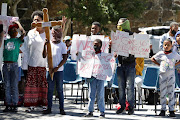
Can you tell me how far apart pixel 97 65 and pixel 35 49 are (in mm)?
1250

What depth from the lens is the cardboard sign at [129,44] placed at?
32.2 feet

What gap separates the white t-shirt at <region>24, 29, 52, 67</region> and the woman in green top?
19 centimetres

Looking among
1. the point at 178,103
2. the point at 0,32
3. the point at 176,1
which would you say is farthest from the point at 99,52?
the point at 176,1

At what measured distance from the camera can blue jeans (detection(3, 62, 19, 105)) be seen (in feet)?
31.9

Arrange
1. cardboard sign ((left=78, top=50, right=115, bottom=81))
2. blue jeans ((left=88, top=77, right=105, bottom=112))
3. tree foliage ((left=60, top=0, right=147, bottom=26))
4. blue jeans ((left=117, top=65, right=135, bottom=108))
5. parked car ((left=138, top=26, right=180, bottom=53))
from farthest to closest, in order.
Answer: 1. parked car ((left=138, top=26, right=180, bottom=53))
2. tree foliage ((left=60, top=0, right=147, bottom=26))
3. blue jeans ((left=117, top=65, right=135, bottom=108))
4. cardboard sign ((left=78, top=50, right=115, bottom=81))
5. blue jeans ((left=88, top=77, right=105, bottom=112))

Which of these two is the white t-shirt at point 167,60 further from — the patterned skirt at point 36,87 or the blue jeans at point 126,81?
the patterned skirt at point 36,87

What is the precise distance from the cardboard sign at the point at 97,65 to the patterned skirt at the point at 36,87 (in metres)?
0.79

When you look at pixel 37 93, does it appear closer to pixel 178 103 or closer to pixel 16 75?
pixel 16 75

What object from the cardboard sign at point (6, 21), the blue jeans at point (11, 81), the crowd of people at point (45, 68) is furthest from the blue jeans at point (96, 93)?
the cardboard sign at point (6, 21)

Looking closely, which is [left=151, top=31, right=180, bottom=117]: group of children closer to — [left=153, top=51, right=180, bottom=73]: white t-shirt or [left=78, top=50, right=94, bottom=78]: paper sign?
[left=153, top=51, right=180, bottom=73]: white t-shirt

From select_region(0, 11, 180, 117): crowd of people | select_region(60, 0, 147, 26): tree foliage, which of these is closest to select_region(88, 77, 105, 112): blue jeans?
select_region(0, 11, 180, 117): crowd of people

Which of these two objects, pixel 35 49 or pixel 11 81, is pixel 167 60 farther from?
pixel 11 81

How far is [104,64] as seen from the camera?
957 cm

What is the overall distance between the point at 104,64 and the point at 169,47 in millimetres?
1362
